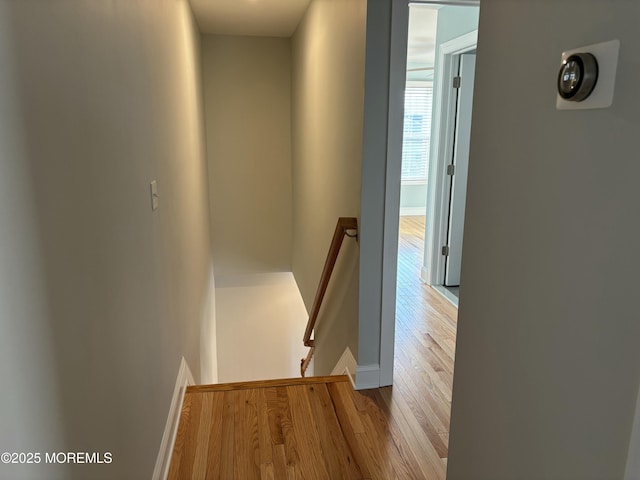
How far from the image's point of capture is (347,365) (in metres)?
2.72

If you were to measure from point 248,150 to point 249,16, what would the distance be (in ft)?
5.16

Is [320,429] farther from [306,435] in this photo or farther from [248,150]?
[248,150]

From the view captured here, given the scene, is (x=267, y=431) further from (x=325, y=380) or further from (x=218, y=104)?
(x=218, y=104)

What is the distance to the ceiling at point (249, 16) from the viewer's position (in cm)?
393

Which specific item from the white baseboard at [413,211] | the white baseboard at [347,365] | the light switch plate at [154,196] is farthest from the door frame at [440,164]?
the white baseboard at [413,211]

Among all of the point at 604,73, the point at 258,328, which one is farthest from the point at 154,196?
the point at 258,328

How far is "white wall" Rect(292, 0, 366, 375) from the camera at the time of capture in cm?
249

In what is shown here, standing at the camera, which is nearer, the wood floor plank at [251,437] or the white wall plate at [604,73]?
the white wall plate at [604,73]

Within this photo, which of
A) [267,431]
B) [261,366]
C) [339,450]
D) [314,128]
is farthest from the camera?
[261,366]

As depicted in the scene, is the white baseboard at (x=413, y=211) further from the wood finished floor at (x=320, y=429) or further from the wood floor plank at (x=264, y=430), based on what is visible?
the wood floor plank at (x=264, y=430)

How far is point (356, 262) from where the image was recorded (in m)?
2.52

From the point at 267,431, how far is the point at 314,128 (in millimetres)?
2483

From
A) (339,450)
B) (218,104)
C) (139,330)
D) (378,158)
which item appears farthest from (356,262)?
(218,104)

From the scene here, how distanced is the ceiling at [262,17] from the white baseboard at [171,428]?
120 inches
